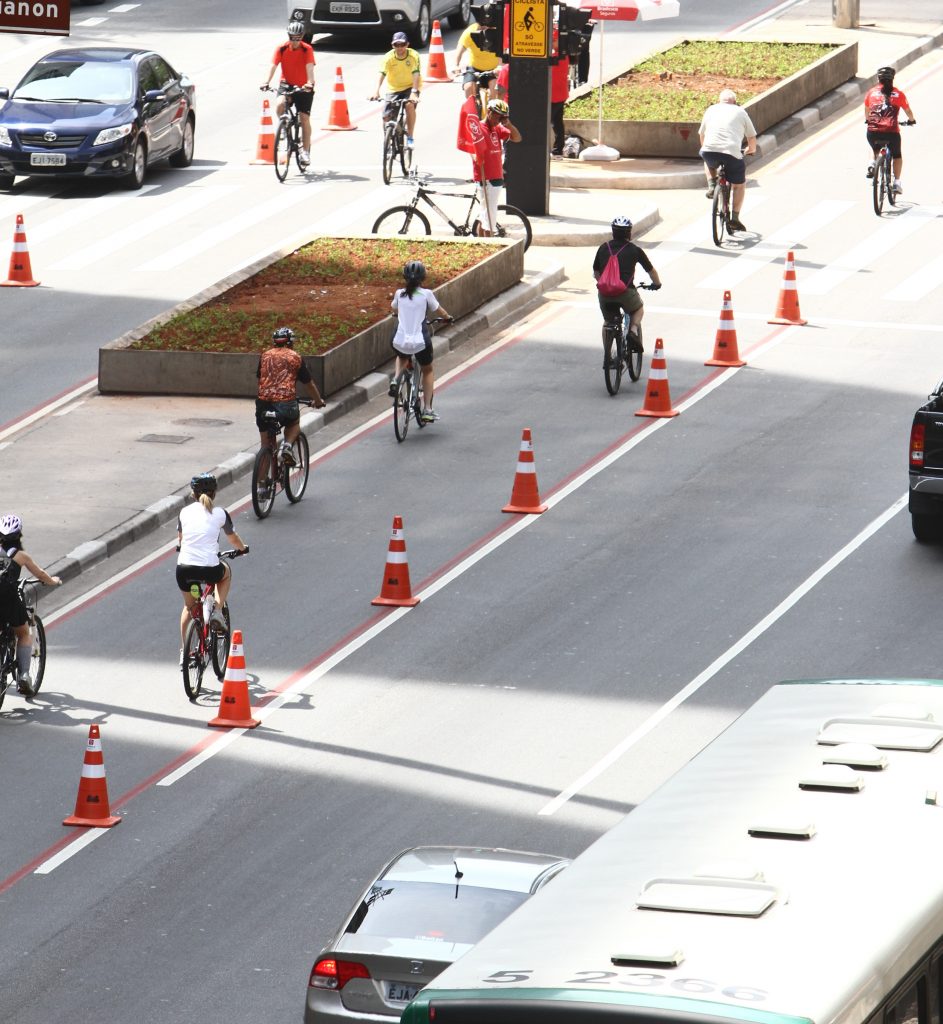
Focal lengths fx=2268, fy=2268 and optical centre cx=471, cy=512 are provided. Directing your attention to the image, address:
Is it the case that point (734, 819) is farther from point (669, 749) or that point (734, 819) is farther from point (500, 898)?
point (669, 749)

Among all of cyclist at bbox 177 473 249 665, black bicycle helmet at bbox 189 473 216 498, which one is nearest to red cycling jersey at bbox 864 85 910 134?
black bicycle helmet at bbox 189 473 216 498

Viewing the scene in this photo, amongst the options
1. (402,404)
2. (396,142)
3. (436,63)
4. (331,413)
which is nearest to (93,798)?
(402,404)

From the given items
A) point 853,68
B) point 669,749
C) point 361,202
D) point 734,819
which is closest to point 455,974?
point 734,819

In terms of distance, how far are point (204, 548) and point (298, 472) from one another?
4.30 meters

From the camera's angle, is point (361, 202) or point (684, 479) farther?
point (361, 202)

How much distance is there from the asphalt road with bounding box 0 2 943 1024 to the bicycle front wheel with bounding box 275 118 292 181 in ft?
23.9

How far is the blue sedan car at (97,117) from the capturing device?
31.7 metres

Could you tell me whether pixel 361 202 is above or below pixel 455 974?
below

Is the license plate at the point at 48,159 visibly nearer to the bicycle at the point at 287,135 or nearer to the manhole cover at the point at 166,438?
the bicycle at the point at 287,135

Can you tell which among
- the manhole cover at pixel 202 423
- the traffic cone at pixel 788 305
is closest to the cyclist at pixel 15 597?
the manhole cover at pixel 202 423

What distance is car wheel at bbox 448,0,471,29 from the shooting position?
43.4 meters

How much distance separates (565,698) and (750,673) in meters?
1.42

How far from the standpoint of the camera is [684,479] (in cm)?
2125

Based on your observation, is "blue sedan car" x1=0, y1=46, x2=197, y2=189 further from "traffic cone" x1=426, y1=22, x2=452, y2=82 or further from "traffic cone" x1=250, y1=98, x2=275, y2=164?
"traffic cone" x1=426, y1=22, x2=452, y2=82
